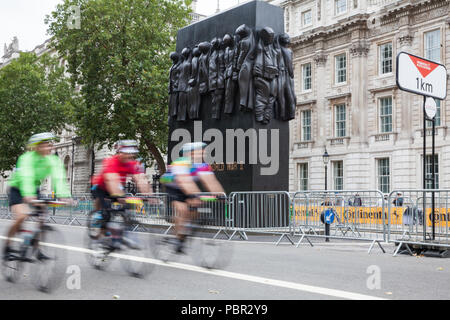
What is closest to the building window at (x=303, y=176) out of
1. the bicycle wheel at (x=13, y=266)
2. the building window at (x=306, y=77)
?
the building window at (x=306, y=77)

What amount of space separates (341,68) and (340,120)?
3.86 m

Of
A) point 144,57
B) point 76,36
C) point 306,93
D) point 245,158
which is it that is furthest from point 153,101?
point 245,158

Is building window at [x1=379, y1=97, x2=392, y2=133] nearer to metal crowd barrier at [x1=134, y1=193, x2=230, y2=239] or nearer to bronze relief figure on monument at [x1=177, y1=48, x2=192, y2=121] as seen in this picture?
bronze relief figure on monument at [x1=177, y1=48, x2=192, y2=121]

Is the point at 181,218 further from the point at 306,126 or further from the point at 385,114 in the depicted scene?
the point at 306,126

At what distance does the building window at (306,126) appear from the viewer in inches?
1594

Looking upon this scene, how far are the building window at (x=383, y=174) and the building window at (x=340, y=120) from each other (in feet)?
12.3

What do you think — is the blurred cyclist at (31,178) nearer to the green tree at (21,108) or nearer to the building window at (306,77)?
the building window at (306,77)

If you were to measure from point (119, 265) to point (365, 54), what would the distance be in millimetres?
31234

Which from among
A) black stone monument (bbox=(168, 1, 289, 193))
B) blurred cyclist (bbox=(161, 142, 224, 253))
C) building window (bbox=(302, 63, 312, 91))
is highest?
building window (bbox=(302, 63, 312, 91))

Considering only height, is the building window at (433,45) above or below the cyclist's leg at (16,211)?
above

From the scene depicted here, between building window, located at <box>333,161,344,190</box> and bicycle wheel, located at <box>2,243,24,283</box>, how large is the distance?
3275 centimetres

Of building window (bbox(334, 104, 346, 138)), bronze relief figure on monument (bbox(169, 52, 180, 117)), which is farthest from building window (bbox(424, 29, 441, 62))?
bronze relief figure on monument (bbox(169, 52, 180, 117))

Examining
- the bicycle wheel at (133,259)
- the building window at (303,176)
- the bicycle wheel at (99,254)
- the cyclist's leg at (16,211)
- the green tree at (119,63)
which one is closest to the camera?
the cyclist's leg at (16,211)

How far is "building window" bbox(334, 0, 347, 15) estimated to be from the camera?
125 feet
